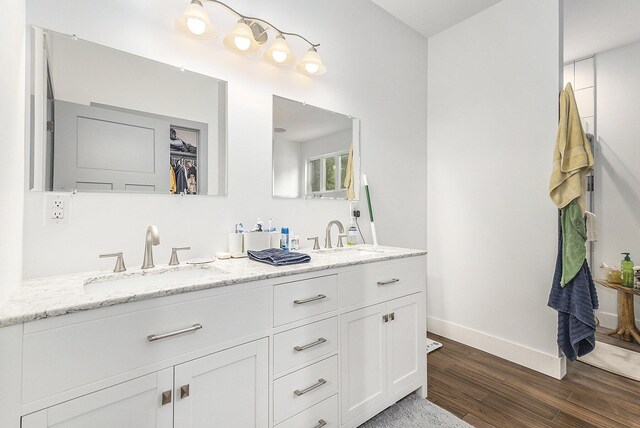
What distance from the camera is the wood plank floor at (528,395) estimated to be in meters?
1.65

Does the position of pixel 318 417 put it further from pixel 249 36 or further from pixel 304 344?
pixel 249 36

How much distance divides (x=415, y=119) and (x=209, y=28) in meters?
1.94

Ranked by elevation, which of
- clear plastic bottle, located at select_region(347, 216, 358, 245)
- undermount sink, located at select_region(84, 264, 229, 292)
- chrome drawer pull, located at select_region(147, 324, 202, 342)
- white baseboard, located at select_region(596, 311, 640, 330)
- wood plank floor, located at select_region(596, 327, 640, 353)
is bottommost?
wood plank floor, located at select_region(596, 327, 640, 353)

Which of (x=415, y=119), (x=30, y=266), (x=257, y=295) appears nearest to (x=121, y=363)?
(x=257, y=295)

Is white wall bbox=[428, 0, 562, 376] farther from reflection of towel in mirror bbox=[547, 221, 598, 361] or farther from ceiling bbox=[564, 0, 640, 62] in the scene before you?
ceiling bbox=[564, 0, 640, 62]

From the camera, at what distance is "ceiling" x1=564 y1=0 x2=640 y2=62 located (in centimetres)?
246

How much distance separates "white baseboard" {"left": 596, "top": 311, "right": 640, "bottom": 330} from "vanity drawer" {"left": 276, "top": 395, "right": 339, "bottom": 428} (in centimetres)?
326

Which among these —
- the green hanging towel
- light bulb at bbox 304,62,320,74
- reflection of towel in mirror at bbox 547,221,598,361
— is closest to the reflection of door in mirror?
reflection of towel in mirror at bbox 547,221,598,361

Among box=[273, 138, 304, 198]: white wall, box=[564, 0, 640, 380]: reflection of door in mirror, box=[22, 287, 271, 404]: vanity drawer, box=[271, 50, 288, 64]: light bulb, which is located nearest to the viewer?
box=[22, 287, 271, 404]: vanity drawer

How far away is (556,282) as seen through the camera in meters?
2.02

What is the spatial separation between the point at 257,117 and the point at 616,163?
11.8 feet

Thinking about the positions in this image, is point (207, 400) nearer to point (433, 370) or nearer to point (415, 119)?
point (433, 370)

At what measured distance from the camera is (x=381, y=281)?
1.60 metres

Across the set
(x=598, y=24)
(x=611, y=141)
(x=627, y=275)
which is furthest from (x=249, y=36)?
(x=611, y=141)
